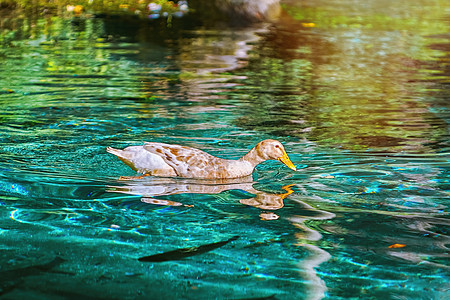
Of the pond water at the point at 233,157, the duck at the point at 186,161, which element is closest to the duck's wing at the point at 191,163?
the duck at the point at 186,161

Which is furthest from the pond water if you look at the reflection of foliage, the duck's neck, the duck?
the reflection of foliage

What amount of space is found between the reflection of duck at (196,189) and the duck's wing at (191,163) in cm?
8

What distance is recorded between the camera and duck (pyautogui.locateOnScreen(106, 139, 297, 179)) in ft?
23.9

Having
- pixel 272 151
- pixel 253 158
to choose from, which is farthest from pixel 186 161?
pixel 272 151

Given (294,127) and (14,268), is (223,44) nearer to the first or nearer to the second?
(294,127)

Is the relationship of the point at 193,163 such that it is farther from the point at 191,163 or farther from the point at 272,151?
the point at 272,151

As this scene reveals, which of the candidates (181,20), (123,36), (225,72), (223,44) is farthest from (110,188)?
(181,20)

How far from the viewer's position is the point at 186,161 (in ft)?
23.9

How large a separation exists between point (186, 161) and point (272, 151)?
977 millimetres

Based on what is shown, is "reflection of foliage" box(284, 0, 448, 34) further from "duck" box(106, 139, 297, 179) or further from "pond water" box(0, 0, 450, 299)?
"duck" box(106, 139, 297, 179)

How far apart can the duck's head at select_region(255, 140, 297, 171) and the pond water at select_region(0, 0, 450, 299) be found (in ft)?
0.75

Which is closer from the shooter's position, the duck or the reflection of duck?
the reflection of duck

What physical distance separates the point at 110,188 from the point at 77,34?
12.7m

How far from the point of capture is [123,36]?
18.5m
